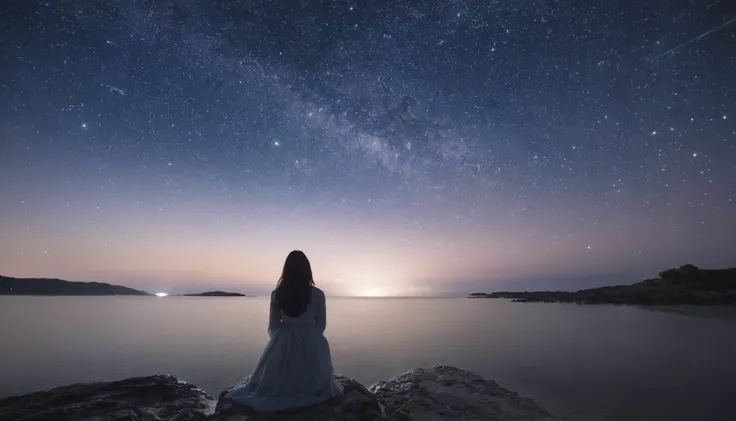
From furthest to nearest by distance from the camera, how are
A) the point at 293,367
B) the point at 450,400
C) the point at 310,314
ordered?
the point at 450,400
the point at 310,314
the point at 293,367

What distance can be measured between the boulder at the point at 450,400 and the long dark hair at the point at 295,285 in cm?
326

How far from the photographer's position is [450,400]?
834cm

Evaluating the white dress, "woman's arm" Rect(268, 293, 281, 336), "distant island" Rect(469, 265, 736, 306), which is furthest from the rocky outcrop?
"distant island" Rect(469, 265, 736, 306)

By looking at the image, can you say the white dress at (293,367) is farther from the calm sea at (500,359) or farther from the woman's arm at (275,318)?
the calm sea at (500,359)

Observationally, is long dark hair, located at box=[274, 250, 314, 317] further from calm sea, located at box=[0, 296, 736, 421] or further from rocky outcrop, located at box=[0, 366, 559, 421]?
calm sea, located at box=[0, 296, 736, 421]

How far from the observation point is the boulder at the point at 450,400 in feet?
24.9

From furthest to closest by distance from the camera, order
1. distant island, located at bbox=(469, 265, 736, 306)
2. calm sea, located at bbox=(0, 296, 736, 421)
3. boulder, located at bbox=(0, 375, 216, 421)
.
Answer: distant island, located at bbox=(469, 265, 736, 306) → calm sea, located at bbox=(0, 296, 736, 421) → boulder, located at bbox=(0, 375, 216, 421)

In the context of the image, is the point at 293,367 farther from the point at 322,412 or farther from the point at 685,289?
the point at 685,289

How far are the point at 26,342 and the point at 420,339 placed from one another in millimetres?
26426

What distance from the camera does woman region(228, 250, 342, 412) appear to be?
6328 millimetres

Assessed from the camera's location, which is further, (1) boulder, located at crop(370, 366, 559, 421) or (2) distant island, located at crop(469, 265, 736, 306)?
(2) distant island, located at crop(469, 265, 736, 306)

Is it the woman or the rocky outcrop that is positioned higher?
the woman

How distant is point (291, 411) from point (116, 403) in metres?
4.09

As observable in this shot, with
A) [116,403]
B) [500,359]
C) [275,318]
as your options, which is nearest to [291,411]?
[275,318]
